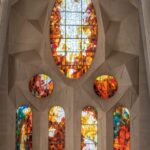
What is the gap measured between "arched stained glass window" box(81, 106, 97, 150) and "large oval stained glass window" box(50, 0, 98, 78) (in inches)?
47.0

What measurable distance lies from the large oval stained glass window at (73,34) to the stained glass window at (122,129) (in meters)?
1.69

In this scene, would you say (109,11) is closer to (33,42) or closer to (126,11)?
(126,11)

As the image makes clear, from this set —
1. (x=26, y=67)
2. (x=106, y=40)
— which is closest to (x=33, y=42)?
(x=26, y=67)

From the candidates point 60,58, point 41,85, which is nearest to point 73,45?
point 60,58

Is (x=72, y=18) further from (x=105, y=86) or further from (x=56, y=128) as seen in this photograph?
(x=56, y=128)

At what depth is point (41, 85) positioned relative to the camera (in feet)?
71.0

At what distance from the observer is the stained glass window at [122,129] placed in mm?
21328

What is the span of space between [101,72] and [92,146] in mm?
2106

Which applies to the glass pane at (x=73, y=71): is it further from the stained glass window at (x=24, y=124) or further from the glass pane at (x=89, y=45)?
the stained glass window at (x=24, y=124)

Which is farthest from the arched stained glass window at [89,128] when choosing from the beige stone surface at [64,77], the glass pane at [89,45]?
the glass pane at [89,45]

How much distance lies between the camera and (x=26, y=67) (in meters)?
21.3

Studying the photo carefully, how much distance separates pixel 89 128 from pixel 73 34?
275 cm

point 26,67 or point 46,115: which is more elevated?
point 26,67

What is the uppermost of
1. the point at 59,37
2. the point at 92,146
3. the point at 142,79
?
the point at 59,37
